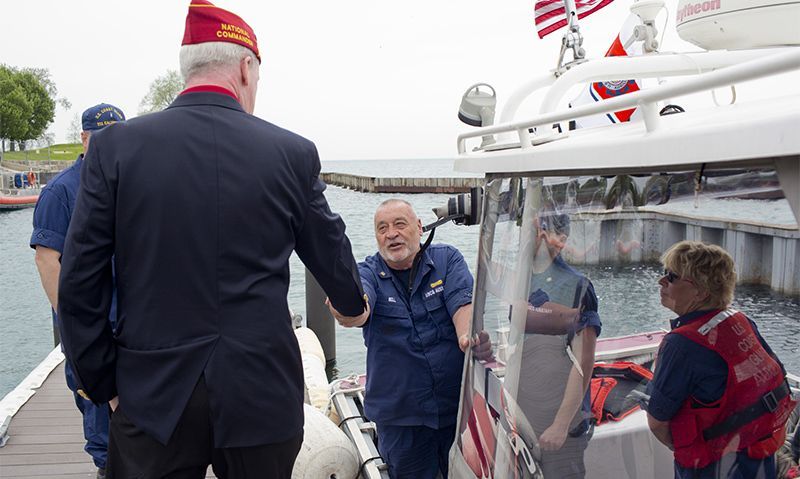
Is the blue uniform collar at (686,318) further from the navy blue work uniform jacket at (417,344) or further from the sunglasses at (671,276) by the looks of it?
the navy blue work uniform jacket at (417,344)

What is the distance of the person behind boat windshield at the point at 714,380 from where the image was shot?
4.46 feet

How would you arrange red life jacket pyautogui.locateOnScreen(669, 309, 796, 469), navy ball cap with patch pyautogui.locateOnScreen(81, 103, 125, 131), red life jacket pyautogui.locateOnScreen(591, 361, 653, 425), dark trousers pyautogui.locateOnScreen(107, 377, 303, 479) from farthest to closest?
navy ball cap with patch pyautogui.locateOnScreen(81, 103, 125, 131) → dark trousers pyautogui.locateOnScreen(107, 377, 303, 479) → red life jacket pyautogui.locateOnScreen(591, 361, 653, 425) → red life jacket pyautogui.locateOnScreen(669, 309, 796, 469)

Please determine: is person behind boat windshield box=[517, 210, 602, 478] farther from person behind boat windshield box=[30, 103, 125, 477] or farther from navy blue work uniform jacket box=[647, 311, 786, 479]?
person behind boat windshield box=[30, 103, 125, 477]

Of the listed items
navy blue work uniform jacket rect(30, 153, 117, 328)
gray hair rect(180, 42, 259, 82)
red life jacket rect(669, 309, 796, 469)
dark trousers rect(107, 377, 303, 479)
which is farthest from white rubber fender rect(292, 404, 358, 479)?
red life jacket rect(669, 309, 796, 469)

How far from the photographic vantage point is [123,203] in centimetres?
180

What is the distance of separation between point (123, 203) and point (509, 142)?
1149 mm

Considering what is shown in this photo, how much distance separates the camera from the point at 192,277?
1807 millimetres

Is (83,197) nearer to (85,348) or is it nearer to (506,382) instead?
Result: (85,348)

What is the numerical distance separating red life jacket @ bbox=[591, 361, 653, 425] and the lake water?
0.12 metres

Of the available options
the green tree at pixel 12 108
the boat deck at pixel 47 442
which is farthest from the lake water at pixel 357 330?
the green tree at pixel 12 108

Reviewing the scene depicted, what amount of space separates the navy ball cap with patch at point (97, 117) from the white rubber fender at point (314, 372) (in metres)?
2.19

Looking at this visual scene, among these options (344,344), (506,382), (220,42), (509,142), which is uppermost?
(220,42)

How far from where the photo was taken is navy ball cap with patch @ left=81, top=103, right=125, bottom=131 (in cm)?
332

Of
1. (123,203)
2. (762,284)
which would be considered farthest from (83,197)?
(762,284)
